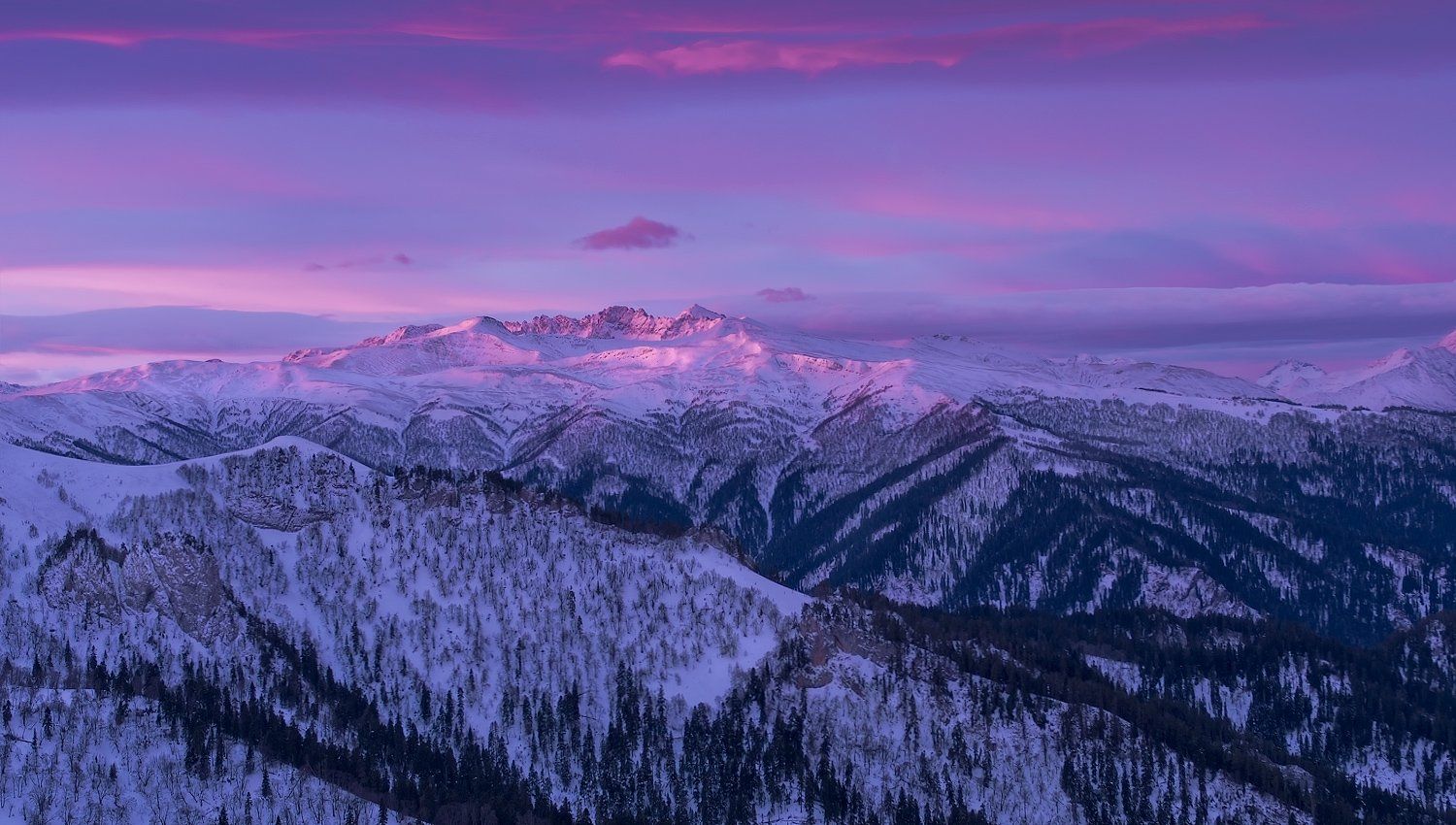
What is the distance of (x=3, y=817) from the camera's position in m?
199
